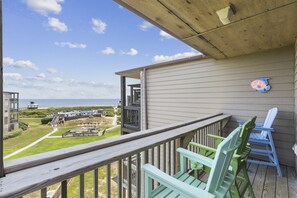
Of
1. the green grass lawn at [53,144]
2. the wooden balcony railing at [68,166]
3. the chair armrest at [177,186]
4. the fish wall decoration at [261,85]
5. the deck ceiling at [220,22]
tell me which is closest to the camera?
the wooden balcony railing at [68,166]

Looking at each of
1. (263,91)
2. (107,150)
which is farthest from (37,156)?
(263,91)

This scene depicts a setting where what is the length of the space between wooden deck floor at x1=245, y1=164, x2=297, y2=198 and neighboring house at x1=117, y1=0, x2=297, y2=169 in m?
0.56

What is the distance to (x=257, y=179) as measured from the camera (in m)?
2.71

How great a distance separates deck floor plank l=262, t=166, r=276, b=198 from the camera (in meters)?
2.29

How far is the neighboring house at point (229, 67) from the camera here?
2025mm

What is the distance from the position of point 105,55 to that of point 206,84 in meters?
24.1

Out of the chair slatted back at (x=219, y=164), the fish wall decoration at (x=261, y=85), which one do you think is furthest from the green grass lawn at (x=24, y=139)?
the fish wall decoration at (x=261, y=85)

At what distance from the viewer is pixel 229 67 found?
4.08 meters

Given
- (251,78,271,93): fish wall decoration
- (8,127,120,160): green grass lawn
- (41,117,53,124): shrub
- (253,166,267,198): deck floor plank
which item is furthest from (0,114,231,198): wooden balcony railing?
(41,117,53,124): shrub

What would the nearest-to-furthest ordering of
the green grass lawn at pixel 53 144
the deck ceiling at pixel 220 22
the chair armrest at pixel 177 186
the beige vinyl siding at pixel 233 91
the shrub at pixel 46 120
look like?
the chair armrest at pixel 177 186, the deck ceiling at pixel 220 22, the beige vinyl siding at pixel 233 91, the green grass lawn at pixel 53 144, the shrub at pixel 46 120

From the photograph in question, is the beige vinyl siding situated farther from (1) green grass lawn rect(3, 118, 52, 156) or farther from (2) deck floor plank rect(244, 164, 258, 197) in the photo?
(1) green grass lawn rect(3, 118, 52, 156)

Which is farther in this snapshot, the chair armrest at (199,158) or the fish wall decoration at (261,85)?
the fish wall decoration at (261,85)

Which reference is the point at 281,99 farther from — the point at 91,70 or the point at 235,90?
the point at 91,70

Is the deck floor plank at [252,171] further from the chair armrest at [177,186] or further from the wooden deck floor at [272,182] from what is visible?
the chair armrest at [177,186]
